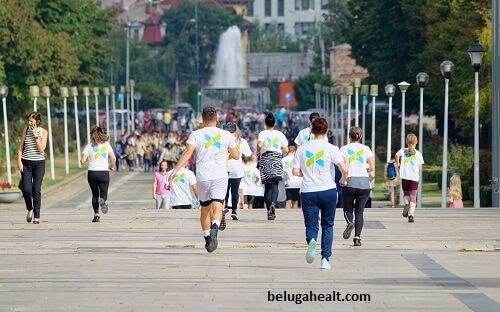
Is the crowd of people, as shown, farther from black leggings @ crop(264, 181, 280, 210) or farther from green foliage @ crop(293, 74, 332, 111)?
green foliage @ crop(293, 74, 332, 111)

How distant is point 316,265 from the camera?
16688 mm

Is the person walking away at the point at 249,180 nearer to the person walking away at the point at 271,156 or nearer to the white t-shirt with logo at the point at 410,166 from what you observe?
the person walking away at the point at 271,156

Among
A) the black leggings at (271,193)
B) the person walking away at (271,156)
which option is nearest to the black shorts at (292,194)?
the black leggings at (271,193)

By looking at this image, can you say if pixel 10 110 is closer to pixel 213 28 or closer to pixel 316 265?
pixel 316 265

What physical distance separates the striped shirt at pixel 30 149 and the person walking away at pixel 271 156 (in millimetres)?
3495

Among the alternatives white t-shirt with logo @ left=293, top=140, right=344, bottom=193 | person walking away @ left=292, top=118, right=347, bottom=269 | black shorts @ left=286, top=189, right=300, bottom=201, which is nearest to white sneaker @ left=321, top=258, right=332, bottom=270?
person walking away @ left=292, top=118, right=347, bottom=269

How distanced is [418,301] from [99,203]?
10.9m

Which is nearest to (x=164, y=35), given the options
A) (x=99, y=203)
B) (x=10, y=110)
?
(x=10, y=110)

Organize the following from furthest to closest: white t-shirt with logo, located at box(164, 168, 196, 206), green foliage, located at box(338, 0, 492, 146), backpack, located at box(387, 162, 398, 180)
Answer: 1. green foliage, located at box(338, 0, 492, 146)
2. backpack, located at box(387, 162, 398, 180)
3. white t-shirt with logo, located at box(164, 168, 196, 206)

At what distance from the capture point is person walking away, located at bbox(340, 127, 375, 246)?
1897 cm

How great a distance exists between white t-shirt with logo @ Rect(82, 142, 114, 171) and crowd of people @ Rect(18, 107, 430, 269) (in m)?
0.02

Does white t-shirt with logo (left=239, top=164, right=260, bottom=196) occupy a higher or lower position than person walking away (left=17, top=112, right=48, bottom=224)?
lower

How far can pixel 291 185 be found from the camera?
2861 cm

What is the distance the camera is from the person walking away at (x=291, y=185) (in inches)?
1112
